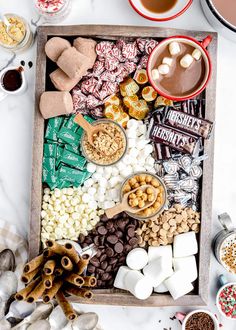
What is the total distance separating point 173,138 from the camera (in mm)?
1789

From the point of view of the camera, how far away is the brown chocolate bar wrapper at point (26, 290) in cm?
153

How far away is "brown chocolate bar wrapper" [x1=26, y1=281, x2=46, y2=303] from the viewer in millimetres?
1511

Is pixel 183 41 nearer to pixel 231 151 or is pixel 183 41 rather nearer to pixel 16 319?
pixel 231 151

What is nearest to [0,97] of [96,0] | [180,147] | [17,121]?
[17,121]

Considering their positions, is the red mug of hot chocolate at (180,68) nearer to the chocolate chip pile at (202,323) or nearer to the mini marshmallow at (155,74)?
the mini marshmallow at (155,74)

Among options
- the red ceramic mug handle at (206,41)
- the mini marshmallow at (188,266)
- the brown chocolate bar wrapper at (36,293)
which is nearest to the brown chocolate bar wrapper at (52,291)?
the brown chocolate bar wrapper at (36,293)

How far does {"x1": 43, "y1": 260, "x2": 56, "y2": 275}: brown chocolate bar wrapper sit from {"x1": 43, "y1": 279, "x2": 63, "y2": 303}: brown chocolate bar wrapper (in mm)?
66

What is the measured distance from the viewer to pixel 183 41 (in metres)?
1.71

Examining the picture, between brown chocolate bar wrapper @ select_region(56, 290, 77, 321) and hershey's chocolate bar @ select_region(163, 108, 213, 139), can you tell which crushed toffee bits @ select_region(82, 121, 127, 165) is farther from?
brown chocolate bar wrapper @ select_region(56, 290, 77, 321)

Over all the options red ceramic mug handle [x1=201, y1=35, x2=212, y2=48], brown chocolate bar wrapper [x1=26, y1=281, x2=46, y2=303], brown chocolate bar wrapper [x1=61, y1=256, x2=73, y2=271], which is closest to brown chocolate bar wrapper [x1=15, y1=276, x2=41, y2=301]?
brown chocolate bar wrapper [x1=26, y1=281, x2=46, y2=303]

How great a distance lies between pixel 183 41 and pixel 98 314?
39.0 inches

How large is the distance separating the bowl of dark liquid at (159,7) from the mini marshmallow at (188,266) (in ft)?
2.64

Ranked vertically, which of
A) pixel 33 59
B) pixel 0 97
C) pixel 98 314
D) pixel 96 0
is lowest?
pixel 98 314

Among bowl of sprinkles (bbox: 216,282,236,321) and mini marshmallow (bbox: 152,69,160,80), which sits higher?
mini marshmallow (bbox: 152,69,160,80)
